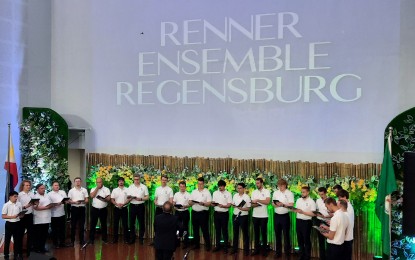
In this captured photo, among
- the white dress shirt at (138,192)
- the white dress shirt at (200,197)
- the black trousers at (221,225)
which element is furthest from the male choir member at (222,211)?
the white dress shirt at (138,192)

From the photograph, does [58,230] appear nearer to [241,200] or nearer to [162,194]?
[162,194]

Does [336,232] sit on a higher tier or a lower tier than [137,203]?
higher

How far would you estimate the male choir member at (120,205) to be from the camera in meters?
11.4

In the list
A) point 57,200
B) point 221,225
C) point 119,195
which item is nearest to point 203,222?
point 221,225

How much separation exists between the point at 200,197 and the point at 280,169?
197cm

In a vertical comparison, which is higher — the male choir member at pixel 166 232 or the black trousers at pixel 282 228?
the male choir member at pixel 166 232

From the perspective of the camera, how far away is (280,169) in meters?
10.7

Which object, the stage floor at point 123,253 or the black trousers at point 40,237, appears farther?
the black trousers at point 40,237

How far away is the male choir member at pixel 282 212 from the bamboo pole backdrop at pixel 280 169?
409 millimetres

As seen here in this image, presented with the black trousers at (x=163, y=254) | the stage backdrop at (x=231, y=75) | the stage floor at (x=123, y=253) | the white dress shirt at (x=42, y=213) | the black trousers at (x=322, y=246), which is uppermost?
the stage backdrop at (x=231, y=75)

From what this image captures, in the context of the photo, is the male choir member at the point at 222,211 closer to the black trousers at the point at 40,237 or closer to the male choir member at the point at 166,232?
the male choir member at the point at 166,232

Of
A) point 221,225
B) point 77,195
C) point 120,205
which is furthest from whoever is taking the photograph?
point 120,205

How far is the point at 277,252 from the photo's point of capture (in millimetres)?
10164

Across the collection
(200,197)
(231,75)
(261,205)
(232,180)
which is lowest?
(261,205)
